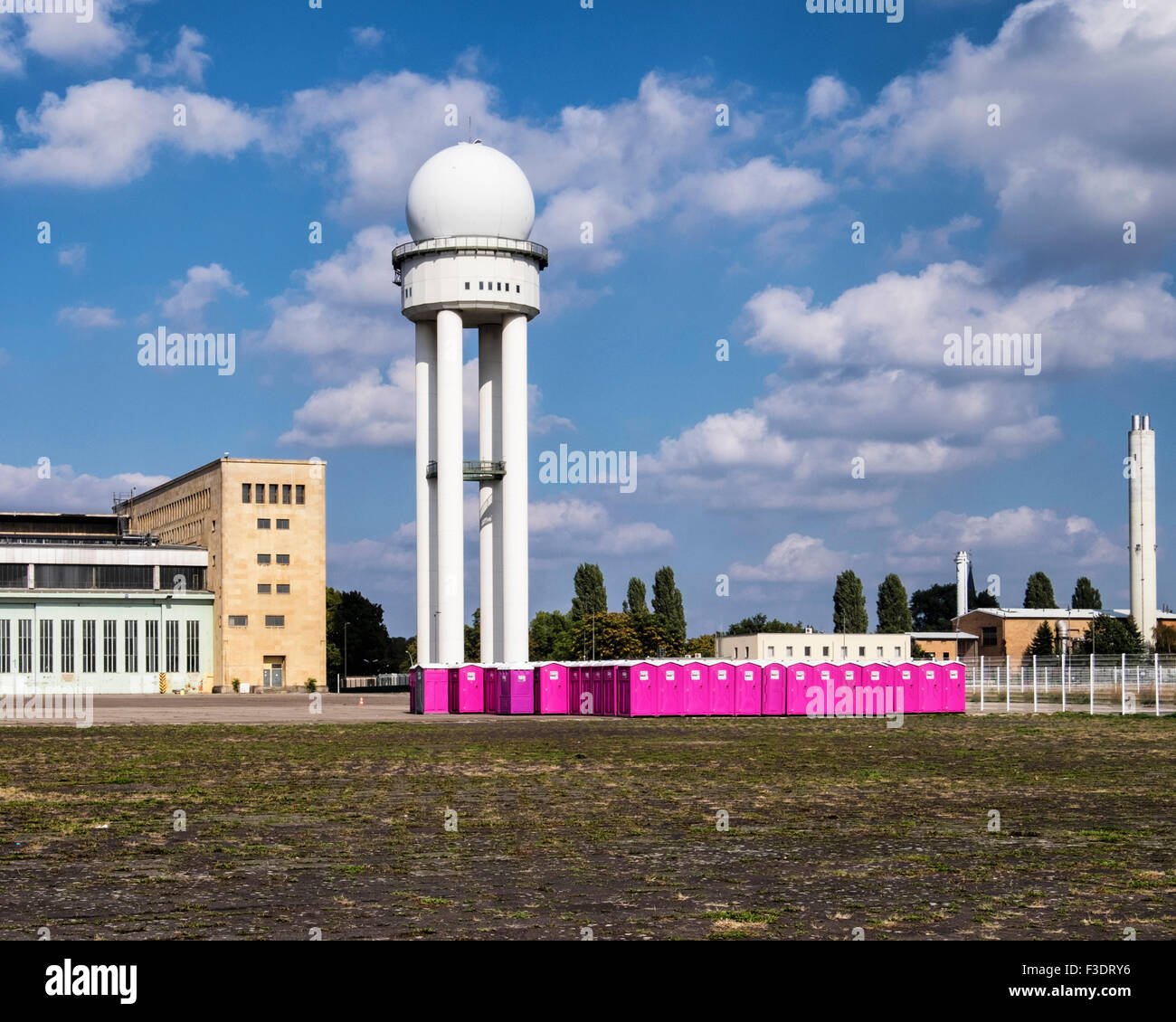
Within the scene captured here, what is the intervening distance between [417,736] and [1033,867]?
29563 mm

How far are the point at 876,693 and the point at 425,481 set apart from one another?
24733 mm

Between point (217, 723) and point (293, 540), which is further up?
point (293, 540)

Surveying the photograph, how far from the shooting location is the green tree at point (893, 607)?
502 feet

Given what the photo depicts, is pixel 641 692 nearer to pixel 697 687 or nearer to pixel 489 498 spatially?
pixel 697 687

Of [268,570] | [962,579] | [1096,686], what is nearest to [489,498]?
[1096,686]

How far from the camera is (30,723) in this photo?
5031 centimetres

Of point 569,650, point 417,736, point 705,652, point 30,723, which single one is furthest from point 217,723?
point 705,652

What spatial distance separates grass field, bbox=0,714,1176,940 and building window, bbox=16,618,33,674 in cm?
7754

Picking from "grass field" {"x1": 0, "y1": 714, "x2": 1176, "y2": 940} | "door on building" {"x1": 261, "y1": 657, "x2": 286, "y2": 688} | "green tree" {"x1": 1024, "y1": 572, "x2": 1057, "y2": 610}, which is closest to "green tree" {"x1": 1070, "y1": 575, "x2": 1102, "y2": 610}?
"green tree" {"x1": 1024, "y1": 572, "x2": 1057, "y2": 610}

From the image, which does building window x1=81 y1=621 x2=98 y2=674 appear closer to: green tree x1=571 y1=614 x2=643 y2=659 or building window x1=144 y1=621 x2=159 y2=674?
building window x1=144 y1=621 x2=159 y2=674

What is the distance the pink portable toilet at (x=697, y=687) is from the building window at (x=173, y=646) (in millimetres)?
64222

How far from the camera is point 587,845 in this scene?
16.9m
